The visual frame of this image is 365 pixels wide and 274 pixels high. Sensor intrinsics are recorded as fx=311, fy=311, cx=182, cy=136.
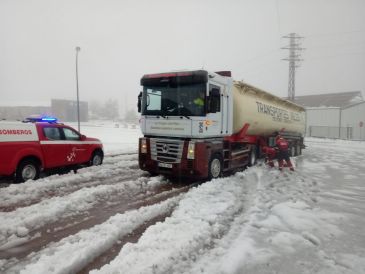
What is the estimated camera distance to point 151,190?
879 centimetres

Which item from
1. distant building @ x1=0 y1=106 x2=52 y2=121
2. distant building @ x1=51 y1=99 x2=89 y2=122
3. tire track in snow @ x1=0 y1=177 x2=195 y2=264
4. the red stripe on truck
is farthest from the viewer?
distant building @ x1=0 y1=106 x2=52 y2=121

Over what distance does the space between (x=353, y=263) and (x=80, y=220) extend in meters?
4.76

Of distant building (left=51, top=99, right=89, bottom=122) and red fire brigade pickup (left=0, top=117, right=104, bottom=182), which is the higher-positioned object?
distant building (left=51, top=99, right=89, bottom=122)

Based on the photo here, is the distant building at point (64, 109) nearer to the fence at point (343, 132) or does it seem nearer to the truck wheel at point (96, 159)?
the fence at point (343, 132)

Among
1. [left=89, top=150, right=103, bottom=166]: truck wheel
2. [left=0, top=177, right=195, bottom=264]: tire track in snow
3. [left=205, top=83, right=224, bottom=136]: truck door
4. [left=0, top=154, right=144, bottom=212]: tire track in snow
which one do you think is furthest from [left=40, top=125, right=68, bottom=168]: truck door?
[left=205, top=83, right=224, bottom=136]: truck door

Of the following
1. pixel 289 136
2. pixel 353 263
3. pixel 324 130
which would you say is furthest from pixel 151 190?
pixel 324 130

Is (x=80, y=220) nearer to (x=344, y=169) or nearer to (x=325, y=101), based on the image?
(x=344, y=169)

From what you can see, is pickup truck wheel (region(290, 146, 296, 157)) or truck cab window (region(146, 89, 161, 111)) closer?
truck cab window (region(146, 89, 161, 111))

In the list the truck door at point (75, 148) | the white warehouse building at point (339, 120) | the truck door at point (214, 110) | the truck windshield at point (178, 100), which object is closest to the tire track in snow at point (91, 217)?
the truck door at point (214, 110)

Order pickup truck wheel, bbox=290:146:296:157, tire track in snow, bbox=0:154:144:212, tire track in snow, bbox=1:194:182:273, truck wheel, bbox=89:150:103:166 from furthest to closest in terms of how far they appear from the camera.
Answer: pickup truck wheel, bbox=290:146:296:157 < truck wheel, bbox=89:150:103:166 < tire track in snow, bbox=0:154:144:212 < tire track in snow, bbox=1:194:182:273

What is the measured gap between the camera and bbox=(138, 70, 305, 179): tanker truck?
941cm

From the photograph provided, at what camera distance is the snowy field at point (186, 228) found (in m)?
4.42

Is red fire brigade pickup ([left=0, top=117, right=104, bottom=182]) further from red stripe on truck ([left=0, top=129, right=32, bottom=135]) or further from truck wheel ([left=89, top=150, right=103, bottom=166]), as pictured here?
truck wheel ([left=89, top=150, right=103, bottom=166])

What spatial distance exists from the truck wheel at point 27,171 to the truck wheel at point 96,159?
274cm
